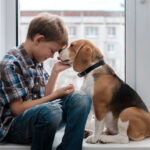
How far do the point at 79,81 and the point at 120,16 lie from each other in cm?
47

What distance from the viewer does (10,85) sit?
51.9 inches

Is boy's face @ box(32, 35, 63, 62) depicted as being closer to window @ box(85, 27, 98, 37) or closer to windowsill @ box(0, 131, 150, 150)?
window @ box(85, 27, 98, 37)

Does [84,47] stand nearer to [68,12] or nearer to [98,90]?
[98,90]

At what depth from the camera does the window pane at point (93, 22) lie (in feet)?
5.83

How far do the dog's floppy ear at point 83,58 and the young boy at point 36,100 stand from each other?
0.34 ft

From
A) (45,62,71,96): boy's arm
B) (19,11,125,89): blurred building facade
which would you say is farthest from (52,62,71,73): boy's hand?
(19,11,125,89): blurred building facade

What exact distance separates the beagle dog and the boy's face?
0.05m

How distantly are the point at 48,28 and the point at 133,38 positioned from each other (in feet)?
1.87

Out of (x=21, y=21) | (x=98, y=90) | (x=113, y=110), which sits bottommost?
Answer: (x=113, y=110)

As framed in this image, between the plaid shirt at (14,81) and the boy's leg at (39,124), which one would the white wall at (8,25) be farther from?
the boy's leg at (39,124)

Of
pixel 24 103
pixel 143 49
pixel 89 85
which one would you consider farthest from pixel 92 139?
pixel 143 49

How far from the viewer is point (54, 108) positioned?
1.27 metres

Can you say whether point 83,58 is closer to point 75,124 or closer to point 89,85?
point 89,85

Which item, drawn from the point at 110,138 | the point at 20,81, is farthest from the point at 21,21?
the point at 110,138
